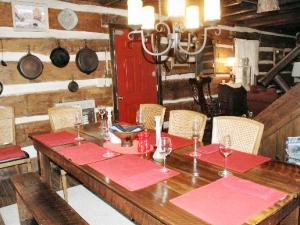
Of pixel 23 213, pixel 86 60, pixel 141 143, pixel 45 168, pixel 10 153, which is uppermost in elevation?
pixel 86 60

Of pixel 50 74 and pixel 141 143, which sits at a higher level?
pixel 50 74

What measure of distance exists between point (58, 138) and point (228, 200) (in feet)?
6.39

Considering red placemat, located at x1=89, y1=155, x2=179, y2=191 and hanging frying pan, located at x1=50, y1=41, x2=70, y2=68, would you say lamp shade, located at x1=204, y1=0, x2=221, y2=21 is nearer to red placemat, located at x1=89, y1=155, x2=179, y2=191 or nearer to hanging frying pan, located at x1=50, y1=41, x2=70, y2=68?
red placemat, located at x1=89, y1=155, x2=179, y2=191

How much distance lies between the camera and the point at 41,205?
209cm

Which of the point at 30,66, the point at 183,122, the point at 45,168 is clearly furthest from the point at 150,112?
the point at 30,66

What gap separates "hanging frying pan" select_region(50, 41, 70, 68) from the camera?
4.54 metres

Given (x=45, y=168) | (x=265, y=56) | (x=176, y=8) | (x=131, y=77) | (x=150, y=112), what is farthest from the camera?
(x=265, y=56)

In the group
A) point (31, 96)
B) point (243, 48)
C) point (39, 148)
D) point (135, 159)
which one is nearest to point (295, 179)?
point (135, 159)

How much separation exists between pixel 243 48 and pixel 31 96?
18.9 feet

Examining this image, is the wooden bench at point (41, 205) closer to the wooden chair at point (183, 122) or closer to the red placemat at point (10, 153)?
the red placemat at point (10, 153)

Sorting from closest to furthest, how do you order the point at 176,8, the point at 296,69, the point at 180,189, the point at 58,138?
1. the point at 180,189
2. the point at 176,8
3. the point at 58,138
4. the point at 296,69

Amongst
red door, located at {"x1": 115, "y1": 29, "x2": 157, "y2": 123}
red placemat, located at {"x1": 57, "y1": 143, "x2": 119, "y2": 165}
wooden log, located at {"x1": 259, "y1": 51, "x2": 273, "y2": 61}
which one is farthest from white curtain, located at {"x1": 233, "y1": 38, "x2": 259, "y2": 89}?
red placemat, located at {"x1": 57, "y1": 143, "x2": 119, "y2": 165}

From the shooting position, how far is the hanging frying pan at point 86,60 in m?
4.79

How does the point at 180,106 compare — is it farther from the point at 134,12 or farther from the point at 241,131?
the point at 134,12
